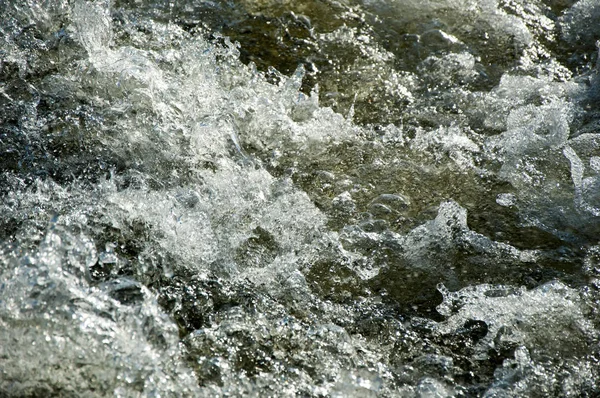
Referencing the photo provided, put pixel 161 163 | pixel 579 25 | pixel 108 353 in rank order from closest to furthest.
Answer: pixel 108 353 < pixel 161 163 < pixel 579 25

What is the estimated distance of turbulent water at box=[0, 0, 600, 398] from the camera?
180 cm

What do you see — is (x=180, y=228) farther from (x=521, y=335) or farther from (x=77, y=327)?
(x=521, y=335)

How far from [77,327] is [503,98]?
6.72ft

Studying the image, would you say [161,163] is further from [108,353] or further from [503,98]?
[503,98]

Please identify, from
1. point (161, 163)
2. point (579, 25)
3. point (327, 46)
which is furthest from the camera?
point (579, 25)

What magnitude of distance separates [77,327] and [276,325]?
0.53 metres

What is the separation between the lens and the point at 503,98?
2.99m

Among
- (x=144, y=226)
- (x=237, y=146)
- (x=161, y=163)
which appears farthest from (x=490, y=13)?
(x=144, y=226)

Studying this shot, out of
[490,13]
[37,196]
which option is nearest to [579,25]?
[490,13]

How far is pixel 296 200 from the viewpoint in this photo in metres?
2.40

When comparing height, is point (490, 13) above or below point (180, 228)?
above

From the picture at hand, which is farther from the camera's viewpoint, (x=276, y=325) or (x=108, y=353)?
(x=276, y=325)

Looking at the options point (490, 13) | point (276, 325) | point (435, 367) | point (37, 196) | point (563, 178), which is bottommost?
point (37, 196)

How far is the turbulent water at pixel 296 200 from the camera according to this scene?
1.80 m
